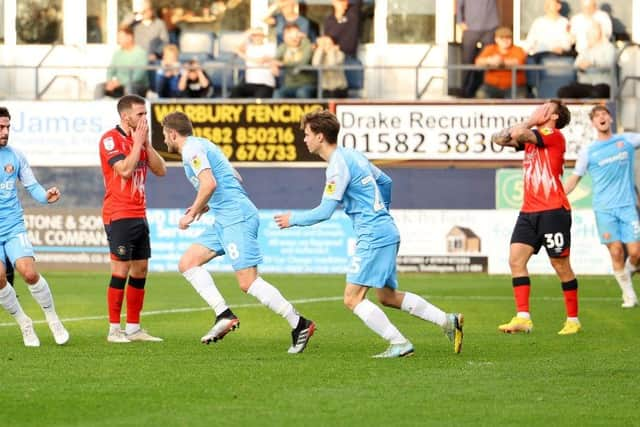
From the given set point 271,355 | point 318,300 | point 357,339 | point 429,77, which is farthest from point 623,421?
point 429,77

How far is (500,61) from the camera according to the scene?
90.6 feet

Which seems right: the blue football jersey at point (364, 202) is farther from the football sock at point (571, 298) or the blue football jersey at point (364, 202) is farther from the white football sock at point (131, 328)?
the football sock at point (571, 298)

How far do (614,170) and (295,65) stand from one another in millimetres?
10490

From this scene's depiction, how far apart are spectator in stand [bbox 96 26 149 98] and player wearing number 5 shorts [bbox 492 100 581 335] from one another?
14.6 metres

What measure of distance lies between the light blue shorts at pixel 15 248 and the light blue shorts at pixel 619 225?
25.9ft

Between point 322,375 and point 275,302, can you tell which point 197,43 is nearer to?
point 275,302

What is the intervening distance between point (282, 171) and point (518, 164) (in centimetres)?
414

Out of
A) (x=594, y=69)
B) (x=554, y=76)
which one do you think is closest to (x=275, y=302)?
(x=594, y=69)

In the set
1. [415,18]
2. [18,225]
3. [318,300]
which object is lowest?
[318,300]

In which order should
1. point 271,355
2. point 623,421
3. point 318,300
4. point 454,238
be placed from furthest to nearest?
point 454,238, point 318,300, point 271,355, point 623,421

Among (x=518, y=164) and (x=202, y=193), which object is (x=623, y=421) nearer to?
(x=202, y=193)

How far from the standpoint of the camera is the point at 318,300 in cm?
2053

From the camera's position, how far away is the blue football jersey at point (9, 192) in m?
13.5

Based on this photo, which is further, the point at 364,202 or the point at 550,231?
the point at 550,231
